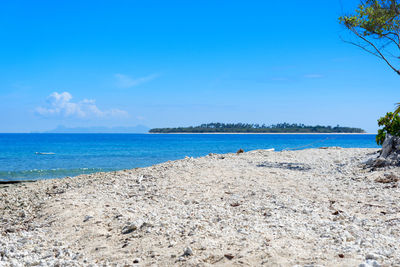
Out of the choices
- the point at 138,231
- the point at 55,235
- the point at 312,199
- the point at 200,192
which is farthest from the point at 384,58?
the point at 55,235

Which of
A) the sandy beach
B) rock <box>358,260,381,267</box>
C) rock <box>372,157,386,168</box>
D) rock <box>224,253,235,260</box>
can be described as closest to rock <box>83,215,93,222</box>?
the sandy beach

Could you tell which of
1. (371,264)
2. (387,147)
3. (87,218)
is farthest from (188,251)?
(387,147)

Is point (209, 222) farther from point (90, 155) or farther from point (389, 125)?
point (90, 155)

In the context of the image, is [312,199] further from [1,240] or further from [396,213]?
[1,240]

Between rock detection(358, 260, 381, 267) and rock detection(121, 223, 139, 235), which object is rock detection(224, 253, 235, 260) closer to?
rock detection(358, 260, 381, 267)

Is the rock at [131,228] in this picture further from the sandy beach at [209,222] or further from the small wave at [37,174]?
the small wave at [37,174]

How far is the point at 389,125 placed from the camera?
47.0 feet

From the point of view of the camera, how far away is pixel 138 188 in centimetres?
1007

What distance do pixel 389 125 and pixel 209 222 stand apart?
11.4 meters

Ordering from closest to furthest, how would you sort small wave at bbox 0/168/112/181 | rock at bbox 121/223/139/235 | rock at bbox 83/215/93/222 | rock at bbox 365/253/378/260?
rock at bbox 365/253/378/260 < rock at bbox 121/223/139/235 < rock at bbox 83/215/93/222 < small wave at bbox 0/168/112/181

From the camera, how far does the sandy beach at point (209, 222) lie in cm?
487

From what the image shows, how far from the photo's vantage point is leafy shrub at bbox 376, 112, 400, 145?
1399 cm

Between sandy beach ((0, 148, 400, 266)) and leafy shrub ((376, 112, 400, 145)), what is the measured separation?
355cm

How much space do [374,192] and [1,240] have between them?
8.88m
